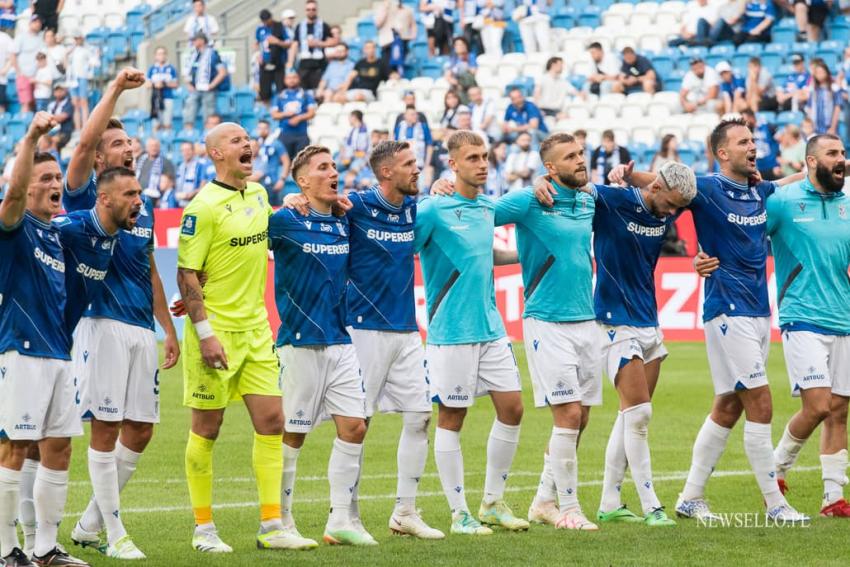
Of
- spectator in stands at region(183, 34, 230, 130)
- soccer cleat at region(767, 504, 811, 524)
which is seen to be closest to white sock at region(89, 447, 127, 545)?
soccer cleat at region(767, 504, 811, 524)

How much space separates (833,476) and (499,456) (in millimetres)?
2368

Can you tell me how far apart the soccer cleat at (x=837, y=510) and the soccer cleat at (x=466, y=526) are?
2385 mm

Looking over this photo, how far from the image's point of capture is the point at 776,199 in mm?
10734

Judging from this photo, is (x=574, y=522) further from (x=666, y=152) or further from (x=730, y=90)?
(x=730, y=90)

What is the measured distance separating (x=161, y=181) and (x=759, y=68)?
1041 cm

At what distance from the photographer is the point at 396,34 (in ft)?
96.6

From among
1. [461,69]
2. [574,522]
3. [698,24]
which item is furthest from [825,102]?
[574,522]

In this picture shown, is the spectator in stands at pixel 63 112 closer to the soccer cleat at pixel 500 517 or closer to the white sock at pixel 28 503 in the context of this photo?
the white sock at pixel 28 503

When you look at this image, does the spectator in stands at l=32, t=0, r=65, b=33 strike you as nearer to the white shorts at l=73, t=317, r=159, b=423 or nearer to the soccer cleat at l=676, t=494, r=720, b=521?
the white shorts at l=73, t=317, r=159, b=423

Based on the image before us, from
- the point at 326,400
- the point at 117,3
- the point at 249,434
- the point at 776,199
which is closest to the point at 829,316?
the point at 776,199

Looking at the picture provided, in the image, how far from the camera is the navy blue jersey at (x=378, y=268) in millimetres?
9812

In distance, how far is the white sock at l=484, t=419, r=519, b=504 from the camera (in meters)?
10.0

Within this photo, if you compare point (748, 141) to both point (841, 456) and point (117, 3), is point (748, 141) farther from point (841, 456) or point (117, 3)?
point (117, 3)

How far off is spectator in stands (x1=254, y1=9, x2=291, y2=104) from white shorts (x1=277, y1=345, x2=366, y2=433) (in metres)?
20.8
